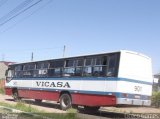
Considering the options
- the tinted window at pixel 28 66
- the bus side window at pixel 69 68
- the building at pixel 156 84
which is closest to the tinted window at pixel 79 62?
the bus side window at pixel 69 68

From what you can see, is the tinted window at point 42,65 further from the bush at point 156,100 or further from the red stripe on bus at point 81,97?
the bush at point 156,100

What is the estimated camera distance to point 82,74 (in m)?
20.2

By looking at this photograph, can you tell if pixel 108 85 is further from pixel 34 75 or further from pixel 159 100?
pixel 159 100

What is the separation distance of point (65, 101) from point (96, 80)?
11.1ft

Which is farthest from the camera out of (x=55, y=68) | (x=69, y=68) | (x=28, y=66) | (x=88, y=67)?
(x=28, y=66)

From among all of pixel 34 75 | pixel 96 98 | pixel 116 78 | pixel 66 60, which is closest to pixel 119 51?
pixel 116 78

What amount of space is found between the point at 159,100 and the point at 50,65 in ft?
32.6

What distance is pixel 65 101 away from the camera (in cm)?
2170

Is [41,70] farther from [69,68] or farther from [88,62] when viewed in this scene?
[88,62]

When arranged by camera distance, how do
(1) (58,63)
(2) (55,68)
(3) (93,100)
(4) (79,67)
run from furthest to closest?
(2) (55,68) < (1) (58,63) < (4) (79,67) < (3) (93,100)

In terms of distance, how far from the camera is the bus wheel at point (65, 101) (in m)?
21.2

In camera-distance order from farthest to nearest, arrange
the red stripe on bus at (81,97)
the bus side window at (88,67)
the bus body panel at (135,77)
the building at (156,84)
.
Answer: the building at (156,84)
the bus side window at (88,67)
the red stripe on bus at (81,97)
the bus body panel at (135,77)

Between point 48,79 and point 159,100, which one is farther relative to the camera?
point 159,100

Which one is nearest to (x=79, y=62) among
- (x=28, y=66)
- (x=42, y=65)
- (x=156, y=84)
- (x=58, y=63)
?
(x=58, y=63)
